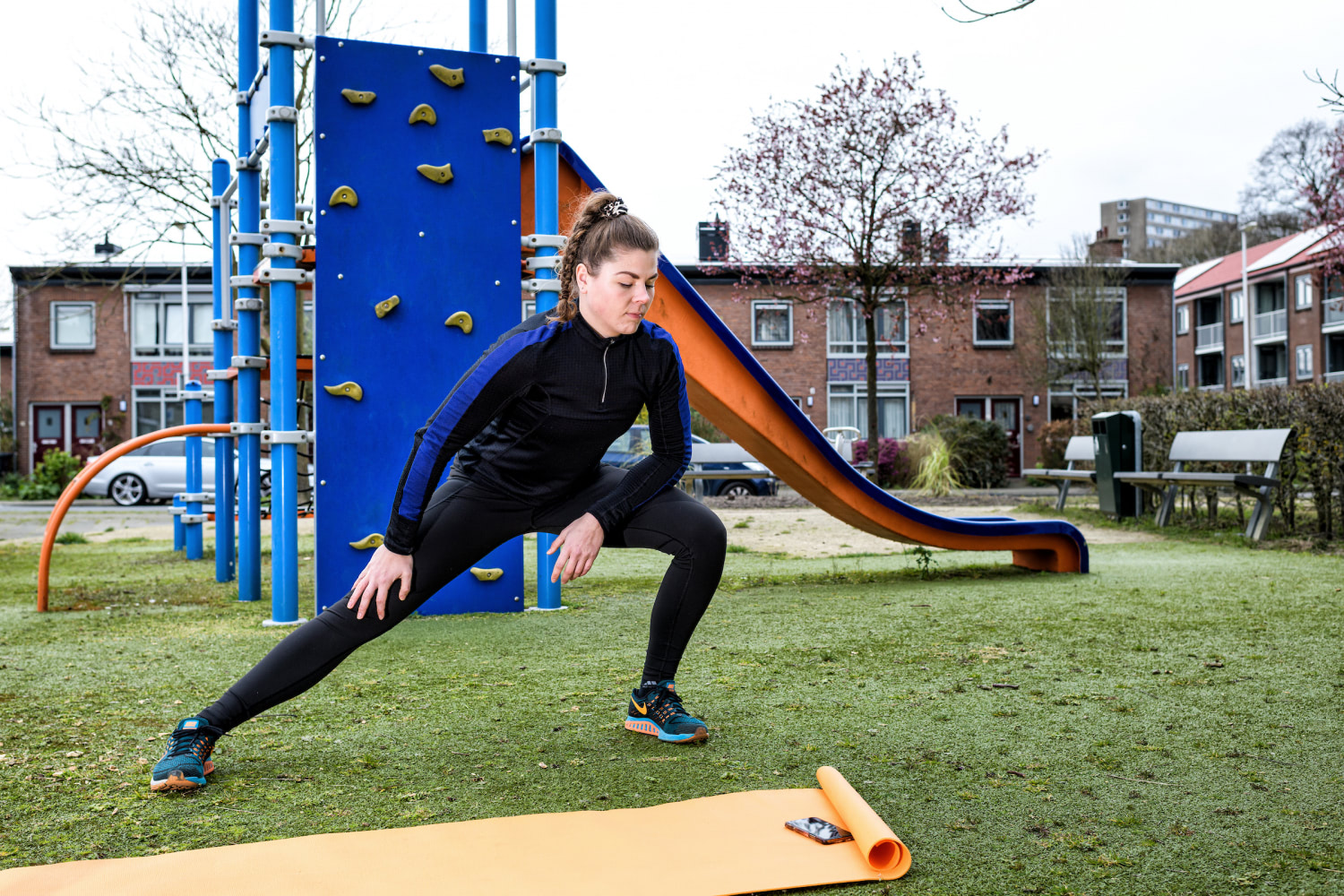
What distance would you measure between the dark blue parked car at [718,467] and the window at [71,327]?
21.3 m

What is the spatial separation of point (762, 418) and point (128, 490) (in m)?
21.3

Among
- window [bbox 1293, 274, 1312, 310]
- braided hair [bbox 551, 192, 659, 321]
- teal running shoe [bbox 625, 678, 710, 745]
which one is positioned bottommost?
teal running shoe [bbox 625, 678, 710, 745]

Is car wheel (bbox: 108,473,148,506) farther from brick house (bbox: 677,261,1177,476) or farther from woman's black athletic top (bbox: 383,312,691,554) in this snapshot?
woman's black athletic top (bbox: 383,312,691,554)

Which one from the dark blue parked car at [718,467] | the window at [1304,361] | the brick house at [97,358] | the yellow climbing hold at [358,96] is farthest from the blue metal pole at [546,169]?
the window at [1304,361]

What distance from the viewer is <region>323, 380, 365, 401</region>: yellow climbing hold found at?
16.9ft

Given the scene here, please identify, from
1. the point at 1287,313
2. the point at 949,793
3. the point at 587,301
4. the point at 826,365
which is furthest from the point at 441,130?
the point at 1287,313

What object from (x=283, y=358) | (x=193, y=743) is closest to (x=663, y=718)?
(x=193, y=743)

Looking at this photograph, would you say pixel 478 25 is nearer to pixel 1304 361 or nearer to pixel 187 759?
pixel 187 759

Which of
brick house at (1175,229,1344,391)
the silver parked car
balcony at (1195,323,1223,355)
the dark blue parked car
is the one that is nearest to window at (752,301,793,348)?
the dark blue parked car

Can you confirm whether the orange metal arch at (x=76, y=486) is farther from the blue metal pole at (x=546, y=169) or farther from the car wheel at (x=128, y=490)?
the car wheel at (x=128, y=490)

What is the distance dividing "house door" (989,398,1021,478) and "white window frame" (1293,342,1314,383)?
16.4 metres

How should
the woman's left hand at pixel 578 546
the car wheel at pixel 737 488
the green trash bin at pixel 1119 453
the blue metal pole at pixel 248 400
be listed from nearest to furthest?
the woman's left hand at pixel 578 546, the blue metal pole at pixel 248 400, the green trash bin at pixel 1119 453, the car wheel at pixel 737 488

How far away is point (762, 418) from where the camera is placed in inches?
238

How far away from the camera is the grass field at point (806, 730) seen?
2246 millimetres
